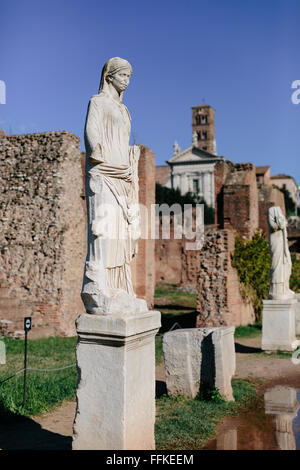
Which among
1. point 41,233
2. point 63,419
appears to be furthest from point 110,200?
point 41,233

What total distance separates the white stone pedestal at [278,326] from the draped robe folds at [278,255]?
0.20 meters

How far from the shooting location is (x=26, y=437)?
17.1 feet

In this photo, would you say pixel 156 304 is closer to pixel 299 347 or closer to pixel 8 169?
pixel 8 169

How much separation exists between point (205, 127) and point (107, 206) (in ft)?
269

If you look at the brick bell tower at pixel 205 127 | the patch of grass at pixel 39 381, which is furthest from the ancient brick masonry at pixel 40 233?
the brick bell tower at pixel 205 127

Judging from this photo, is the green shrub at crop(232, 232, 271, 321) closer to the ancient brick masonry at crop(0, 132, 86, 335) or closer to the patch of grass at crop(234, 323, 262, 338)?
the patch of grass at crop(234, 323, 262, 338)

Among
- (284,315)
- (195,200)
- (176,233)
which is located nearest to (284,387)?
(284,315)

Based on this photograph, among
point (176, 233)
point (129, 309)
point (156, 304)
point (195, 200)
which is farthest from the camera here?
A: point (195, 200)

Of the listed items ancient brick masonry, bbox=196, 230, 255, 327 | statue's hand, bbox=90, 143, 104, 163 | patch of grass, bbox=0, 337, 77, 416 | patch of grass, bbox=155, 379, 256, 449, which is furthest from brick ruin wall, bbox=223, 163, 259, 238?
statue's hand, bbox=90, 143, 104, 163

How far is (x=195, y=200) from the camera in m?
53.8

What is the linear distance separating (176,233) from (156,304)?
8.99m

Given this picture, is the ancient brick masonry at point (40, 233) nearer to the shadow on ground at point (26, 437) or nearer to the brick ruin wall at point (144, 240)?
the brick ruin wall at point (144, 240)

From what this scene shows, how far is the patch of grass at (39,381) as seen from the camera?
6.20 meters
